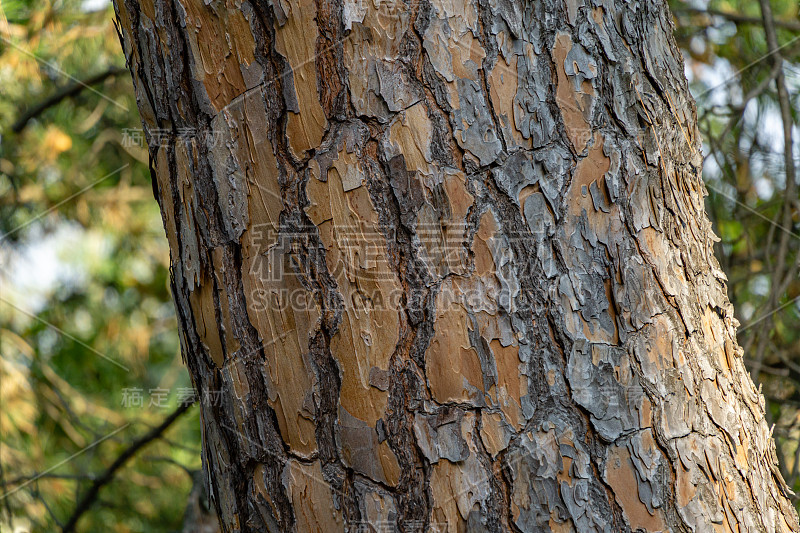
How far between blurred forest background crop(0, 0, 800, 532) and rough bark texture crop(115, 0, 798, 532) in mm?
517

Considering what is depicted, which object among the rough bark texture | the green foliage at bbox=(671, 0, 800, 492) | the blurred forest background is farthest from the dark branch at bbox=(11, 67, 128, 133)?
the green foliage at bbox=(671, 0, 800, 492)

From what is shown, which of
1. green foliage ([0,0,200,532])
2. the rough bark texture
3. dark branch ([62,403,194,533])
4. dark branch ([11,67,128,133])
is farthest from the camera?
green foliage ([0,0,200,532])

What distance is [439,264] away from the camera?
2.00ft

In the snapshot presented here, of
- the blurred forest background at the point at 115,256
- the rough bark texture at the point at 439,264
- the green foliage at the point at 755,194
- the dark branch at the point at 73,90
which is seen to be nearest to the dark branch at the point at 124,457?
the blurred forest background at the point at 115,256

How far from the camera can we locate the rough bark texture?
0.60 meters

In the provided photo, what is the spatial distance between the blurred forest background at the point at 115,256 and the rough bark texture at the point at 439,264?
517mm

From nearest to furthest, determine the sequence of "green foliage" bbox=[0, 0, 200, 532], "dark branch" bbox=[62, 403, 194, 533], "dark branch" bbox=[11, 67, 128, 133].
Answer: "dark branch" bbox=[62, 403, 194, 533] < "dark branch" bbox=[11, 67, 128, 133] < "green foliage" bbox=[0, 0, 200, 532]

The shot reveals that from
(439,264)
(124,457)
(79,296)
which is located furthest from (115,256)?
(439,264)

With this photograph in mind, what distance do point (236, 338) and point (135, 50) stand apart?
0.36m

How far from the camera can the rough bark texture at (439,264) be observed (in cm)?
60

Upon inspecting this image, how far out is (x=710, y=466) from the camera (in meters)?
0.64

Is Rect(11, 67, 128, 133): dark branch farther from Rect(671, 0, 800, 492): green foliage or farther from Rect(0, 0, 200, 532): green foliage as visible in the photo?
Rect(671, 0, 800, 492): green foliage

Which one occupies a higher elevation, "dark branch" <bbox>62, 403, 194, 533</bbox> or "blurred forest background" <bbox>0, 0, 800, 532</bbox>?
"blurred forest background" <bbox>0, 0, 800, 532</bbox>

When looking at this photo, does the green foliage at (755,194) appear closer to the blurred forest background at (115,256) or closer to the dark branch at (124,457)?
the blurred forest background at (115,256)
